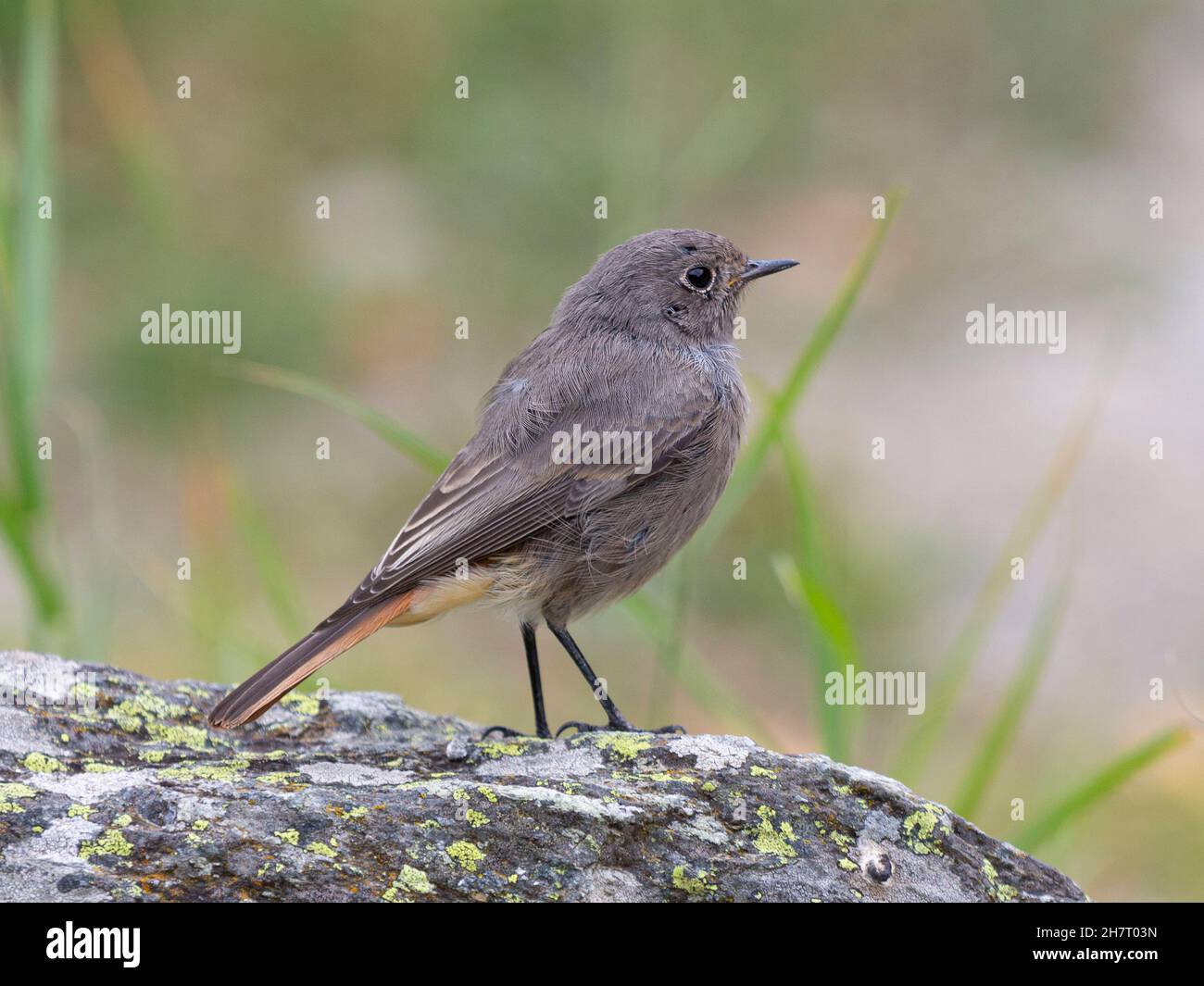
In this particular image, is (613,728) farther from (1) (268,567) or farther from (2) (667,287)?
(2) (667,287)

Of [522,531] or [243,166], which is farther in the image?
[243,166]

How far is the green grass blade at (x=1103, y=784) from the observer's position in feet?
14.6

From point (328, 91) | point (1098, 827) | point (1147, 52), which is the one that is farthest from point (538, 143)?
point (1098, 827)

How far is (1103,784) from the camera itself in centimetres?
447

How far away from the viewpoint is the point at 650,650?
9.03 metres

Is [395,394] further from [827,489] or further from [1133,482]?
[1133,482]

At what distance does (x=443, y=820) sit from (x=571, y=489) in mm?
1850

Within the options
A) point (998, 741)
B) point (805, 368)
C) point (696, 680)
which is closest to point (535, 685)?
point (696, 680)

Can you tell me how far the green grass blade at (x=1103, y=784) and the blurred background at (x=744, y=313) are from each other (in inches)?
40.2

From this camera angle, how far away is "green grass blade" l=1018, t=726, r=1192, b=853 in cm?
445

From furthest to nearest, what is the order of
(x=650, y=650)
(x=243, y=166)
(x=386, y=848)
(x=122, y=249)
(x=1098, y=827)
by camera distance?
(x=243, y=166)
(x=122, y=249)
(x=650, y=650)
(x=1098, y=827)
(x=386, y=848)

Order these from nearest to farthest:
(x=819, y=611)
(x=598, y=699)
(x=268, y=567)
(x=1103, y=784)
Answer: (x=1103, y=784) < (x=819, y=611) < (x=598, y=699) < (x=268, y=567)

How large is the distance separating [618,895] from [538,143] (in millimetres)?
9137

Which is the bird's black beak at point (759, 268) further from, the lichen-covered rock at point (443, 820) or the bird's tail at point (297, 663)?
the lichen-covered rock at point (443, 820)
